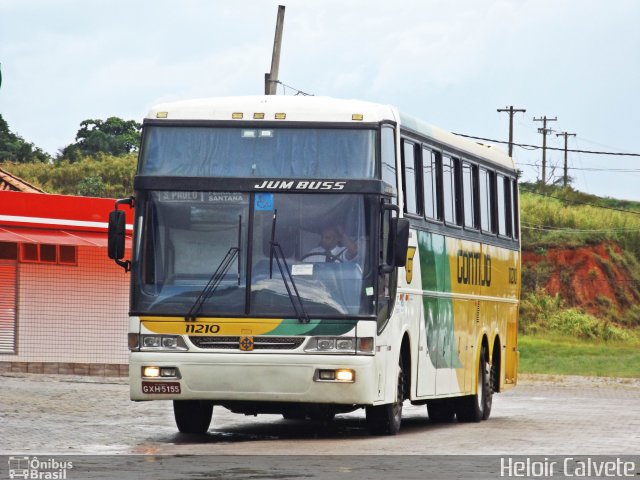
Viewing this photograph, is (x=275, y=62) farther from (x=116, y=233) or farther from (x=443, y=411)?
(x=116, y=233)

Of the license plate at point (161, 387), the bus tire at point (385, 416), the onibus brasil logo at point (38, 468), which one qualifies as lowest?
the onibus brasil logo at point (38, 468)

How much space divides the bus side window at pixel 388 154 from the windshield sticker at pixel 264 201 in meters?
1.29

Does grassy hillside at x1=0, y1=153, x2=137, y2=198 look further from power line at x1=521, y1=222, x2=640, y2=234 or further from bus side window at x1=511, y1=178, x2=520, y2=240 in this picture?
bus side window at x1=511, y1=178, x2=520, y2=240

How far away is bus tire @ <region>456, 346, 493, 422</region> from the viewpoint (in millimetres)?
23328

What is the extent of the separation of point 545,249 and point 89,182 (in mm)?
26786

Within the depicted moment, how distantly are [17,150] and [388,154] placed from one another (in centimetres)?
7914

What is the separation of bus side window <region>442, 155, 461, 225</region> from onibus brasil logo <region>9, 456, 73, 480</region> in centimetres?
829

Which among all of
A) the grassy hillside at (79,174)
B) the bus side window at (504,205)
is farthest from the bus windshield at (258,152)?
the grassy hillside at (79,174)

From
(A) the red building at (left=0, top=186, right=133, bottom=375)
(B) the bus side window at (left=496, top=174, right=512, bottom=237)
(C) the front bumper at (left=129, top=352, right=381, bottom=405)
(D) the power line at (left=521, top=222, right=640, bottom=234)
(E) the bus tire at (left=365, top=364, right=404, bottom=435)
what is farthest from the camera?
(D) the power line at (left=521, top=222, right=640, bottom=234)

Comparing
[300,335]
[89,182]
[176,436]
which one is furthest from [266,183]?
[89,182]

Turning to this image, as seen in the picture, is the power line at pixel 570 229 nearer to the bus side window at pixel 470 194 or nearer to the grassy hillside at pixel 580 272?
the grassy hillside at pixel 580 272

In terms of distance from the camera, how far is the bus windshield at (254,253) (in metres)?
17.1

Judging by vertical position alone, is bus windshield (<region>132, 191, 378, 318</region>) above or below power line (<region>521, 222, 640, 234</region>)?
below

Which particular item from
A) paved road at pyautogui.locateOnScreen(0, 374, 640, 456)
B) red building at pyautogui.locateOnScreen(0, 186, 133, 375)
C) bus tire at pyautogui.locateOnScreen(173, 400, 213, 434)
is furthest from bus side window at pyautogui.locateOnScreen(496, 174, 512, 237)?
red building at pyautogui.locateOnScreen(0, 186, 133, 375)
